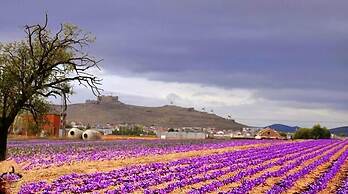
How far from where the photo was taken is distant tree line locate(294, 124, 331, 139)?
117 m

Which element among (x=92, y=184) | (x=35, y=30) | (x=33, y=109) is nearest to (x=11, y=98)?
(x=33, y=109)

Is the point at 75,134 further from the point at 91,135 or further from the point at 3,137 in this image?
the point at 3,137

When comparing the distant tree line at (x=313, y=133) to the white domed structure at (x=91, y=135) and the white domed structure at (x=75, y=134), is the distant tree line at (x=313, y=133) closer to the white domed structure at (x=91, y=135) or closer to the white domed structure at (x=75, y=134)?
the white domed structure at (x=75, y=134)

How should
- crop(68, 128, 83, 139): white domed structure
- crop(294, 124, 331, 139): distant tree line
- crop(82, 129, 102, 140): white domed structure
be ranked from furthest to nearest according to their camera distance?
crop(294, 124, 331, 139): distant tree line < crop(68, 128, 83, 139): white domed structure < crop(82, 129, 102, 140): white domed structure

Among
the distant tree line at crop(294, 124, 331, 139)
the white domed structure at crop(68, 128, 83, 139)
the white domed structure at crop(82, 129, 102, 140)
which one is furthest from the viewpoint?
the distant tree line at crop(294, 124, 331, 139)

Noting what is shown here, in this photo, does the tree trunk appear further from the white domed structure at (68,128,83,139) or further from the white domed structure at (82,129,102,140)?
the white domed structure at (68,128,83,139)

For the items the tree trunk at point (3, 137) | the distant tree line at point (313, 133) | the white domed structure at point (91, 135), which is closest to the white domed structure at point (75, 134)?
the white domed structure at point (91, 135)

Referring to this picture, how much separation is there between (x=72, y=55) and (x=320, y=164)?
1402cm

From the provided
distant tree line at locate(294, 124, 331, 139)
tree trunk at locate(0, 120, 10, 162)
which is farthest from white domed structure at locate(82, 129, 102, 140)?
distant tree line at locate(294, 124, 331, 139)

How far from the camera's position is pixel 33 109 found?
2481 centimetres

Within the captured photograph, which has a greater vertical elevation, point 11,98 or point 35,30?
point 35,30

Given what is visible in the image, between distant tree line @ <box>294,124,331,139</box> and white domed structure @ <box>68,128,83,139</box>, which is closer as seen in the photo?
white domed structure @ <box>68,128,83,139</box>

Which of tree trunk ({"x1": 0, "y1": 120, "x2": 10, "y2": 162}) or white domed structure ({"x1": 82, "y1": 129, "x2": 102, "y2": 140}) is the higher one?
white domed structure ({"x1": 82, "y1": 129, "x2": 102, "y2": 140})

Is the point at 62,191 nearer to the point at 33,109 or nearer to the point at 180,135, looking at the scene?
the point at 33,109
